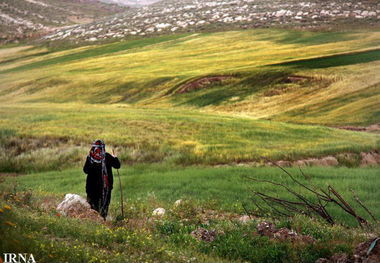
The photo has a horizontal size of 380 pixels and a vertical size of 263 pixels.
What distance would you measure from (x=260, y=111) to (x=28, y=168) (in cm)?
1181

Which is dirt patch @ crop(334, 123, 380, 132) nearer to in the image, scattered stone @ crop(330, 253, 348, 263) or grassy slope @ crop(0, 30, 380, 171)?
grassy slope @ crop(0, 30, 380, 171)

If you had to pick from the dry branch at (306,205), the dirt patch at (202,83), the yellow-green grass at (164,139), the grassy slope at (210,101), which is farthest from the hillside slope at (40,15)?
the dry branch at (306,205)

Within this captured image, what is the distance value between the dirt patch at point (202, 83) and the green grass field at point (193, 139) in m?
0.07

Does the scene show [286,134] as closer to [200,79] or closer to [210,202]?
[210,202]

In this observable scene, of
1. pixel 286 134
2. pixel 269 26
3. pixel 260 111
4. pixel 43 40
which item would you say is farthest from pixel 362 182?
pixel 43 40

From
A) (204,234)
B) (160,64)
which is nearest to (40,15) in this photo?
(160,64)

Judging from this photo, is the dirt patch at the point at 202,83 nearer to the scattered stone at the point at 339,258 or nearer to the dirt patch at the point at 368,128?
the dirt patch at the point at 368,128

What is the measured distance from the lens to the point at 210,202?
25.4 feet

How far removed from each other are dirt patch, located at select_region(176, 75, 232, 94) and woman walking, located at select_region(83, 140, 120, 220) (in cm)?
1529

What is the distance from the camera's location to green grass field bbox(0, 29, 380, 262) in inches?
201

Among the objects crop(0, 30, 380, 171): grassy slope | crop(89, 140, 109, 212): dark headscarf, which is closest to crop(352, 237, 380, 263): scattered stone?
crop(89, 140, 109, 212): dark headscarf

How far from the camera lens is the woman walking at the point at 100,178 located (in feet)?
22.1

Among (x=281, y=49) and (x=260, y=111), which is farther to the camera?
(x=281, y=49)

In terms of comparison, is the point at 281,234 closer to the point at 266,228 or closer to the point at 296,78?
the point at 266,228
